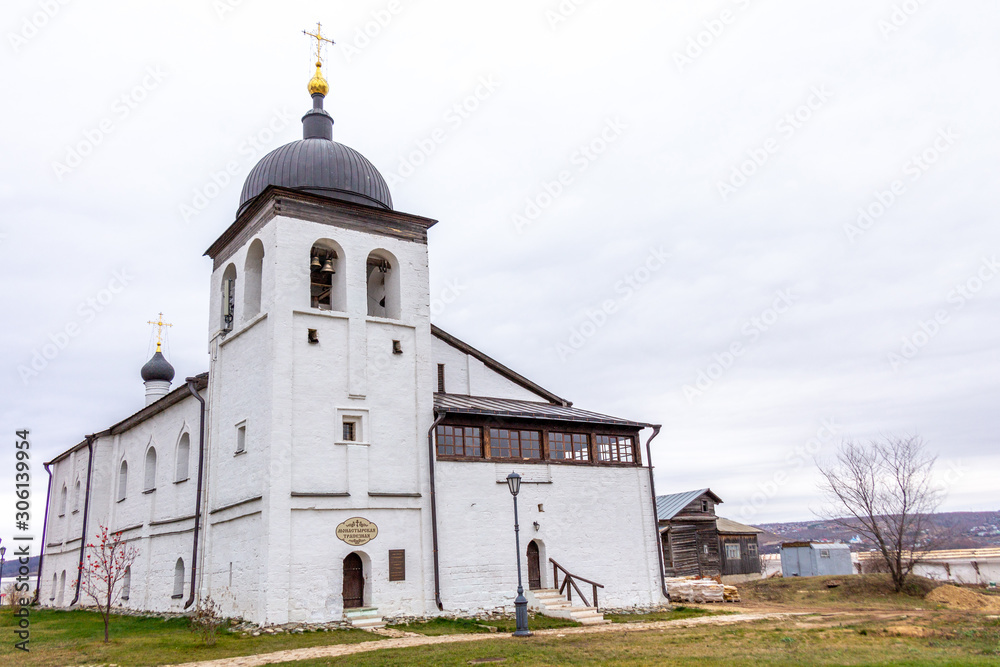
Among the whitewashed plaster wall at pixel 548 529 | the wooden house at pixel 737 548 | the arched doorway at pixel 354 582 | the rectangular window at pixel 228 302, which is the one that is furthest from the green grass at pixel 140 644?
the wooden house at pixel 737 548

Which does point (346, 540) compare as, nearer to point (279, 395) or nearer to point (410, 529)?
point (410, 529)

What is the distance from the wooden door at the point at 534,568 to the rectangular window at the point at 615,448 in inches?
144

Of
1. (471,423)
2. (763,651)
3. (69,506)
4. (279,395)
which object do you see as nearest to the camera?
(763,651)

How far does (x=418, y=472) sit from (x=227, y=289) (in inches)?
333

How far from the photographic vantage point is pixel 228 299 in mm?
23922

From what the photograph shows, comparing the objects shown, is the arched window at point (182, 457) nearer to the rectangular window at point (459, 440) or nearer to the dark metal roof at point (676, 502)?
the rectangular window at point (459, 440)

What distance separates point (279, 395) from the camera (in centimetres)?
2009

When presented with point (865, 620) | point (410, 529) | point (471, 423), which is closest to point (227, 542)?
point (410, 529)

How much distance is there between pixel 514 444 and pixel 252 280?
912 cm

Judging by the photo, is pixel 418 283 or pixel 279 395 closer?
pixel 279 395

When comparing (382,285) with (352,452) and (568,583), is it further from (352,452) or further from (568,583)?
(568,583)

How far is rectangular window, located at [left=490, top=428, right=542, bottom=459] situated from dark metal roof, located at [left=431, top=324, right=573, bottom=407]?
3.83 metres

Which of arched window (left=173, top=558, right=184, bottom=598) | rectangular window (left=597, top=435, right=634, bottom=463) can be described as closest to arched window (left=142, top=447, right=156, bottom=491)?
arched window (left=173, top=558, right=184, bottom=598)

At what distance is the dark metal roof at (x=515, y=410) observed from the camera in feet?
75.0
